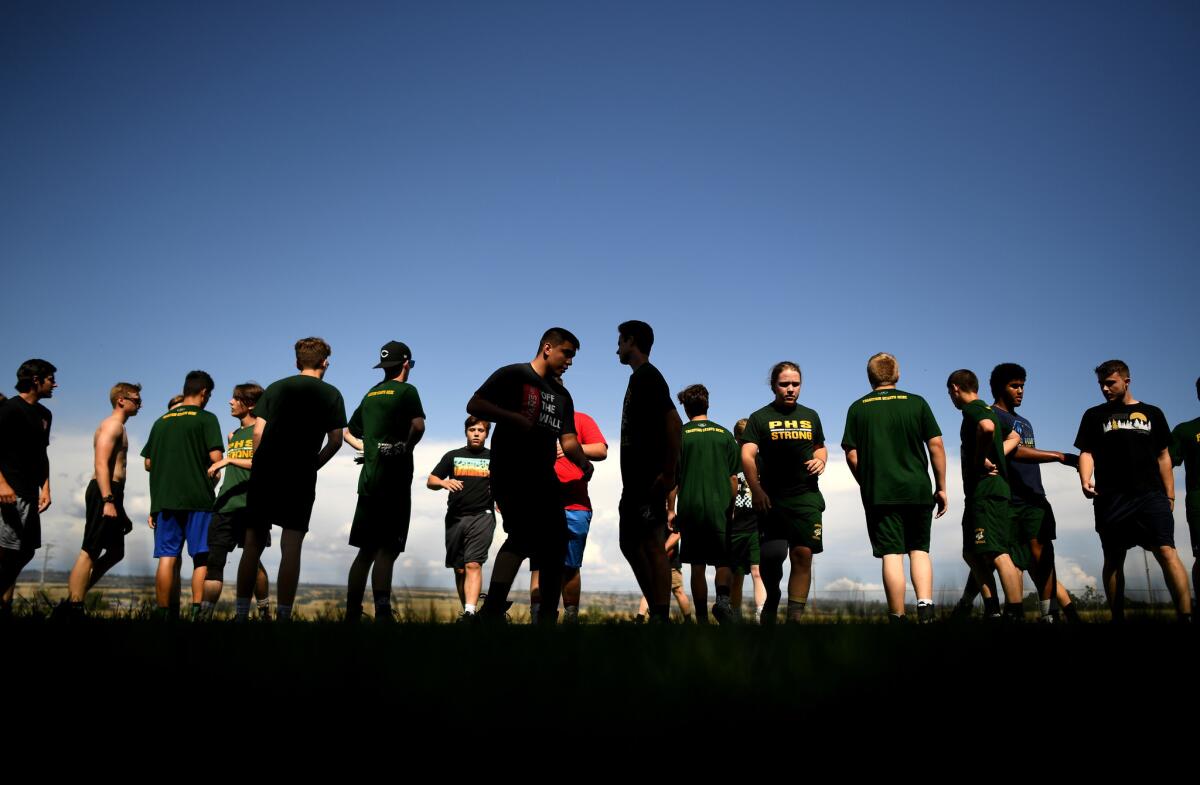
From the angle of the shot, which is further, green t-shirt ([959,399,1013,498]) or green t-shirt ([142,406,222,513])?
green t-shirt ([142,406,222,513])

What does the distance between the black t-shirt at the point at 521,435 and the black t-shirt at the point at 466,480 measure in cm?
399

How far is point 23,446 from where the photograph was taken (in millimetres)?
7414

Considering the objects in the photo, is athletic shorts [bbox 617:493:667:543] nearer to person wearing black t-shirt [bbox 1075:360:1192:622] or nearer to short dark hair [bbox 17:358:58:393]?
person wearing black t-shirt [bbox 1075:360:1192:622]

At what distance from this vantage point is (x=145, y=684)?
8.27 feet

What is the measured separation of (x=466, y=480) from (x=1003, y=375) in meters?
5.60

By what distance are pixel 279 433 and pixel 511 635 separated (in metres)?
3.76

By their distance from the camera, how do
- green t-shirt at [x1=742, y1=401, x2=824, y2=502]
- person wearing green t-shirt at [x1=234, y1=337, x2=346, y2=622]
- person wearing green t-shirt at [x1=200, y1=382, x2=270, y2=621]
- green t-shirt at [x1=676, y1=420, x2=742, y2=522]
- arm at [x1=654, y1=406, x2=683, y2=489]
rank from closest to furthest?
arm at [x1=654, y1=406, x2=683, y2=489]
person wearing green t-shirt at [x1=234, y1=337, x2=346, y2=622]
green t-shirt at [x1=742, y1=401, x2=824, y2=502]
green t-shirt at [x1=676, y1=420, x2=742, y2=522]
person wearing green t-shirt at [x1=200, y1=382, x2=270, y2=621]

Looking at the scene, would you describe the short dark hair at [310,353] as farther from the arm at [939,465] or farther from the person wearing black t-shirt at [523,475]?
the arm at [939,465]

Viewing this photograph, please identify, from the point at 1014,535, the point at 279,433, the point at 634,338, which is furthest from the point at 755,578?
the point at 279,433

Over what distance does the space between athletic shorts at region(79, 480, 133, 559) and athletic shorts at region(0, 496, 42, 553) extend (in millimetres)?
584

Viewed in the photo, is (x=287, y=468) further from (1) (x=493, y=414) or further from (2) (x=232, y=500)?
(2) (x=232, y=500)

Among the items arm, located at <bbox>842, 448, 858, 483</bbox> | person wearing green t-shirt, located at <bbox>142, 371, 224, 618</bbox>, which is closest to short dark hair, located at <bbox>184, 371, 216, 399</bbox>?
person wearing green t-shirt, located at <bbox>142, 371, 224, 618</bbox>

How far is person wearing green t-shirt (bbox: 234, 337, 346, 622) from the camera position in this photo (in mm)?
6363

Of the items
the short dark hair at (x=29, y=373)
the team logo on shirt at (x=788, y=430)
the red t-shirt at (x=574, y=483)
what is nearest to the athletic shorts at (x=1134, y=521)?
the team logo on shirt at (x=788, y=430)
